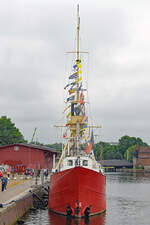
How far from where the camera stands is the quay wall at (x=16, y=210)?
19250 millimetres

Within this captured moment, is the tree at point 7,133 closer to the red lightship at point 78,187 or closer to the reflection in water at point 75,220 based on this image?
the red lightship at point 78,187

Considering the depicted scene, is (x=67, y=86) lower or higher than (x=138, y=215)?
higher

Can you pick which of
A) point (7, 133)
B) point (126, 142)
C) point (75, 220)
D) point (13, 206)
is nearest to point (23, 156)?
point (75, 220)

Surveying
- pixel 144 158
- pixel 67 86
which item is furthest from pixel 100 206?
pixel 144 158

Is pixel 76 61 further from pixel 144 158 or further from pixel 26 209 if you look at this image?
pixel 144 158

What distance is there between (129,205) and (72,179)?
11924mm

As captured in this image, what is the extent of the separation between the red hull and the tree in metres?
59.7

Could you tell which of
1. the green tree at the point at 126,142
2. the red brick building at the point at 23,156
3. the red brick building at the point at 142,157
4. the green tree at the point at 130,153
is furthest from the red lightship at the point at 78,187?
the green tree at the point at 126,142

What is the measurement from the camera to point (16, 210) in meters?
22.9

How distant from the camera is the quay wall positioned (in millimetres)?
19250

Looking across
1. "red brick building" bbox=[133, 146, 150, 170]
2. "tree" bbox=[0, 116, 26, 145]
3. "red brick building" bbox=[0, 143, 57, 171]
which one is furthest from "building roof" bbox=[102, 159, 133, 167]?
"red brick building" bbox=[0, 143, 57, 171]

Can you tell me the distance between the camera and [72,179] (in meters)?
24.8

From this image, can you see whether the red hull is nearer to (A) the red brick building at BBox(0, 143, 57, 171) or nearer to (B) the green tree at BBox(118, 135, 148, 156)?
(A) the red brick building at BBox(0, 143, 57, 171)

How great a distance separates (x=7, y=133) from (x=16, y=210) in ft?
211
